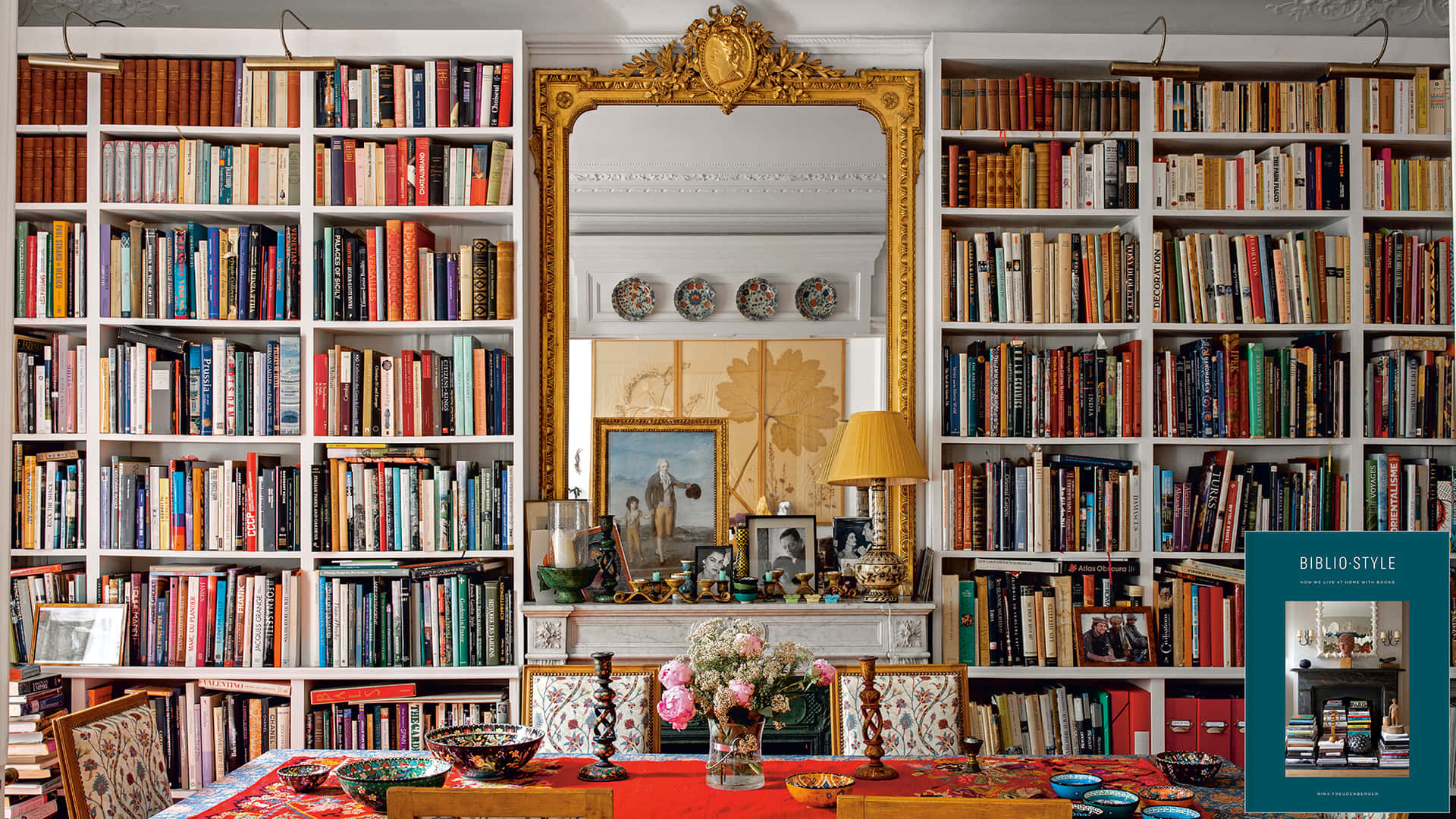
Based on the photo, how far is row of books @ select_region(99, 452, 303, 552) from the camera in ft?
11.8

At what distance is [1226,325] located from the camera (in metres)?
3.61

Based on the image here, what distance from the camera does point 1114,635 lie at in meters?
3.60

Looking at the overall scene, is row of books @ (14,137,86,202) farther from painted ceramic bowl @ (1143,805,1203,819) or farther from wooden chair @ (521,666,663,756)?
painted ceramic bowl @ (1143,805,1203,819)

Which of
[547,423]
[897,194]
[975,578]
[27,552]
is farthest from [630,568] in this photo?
[27,552]

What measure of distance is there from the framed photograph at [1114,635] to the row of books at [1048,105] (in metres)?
1.62

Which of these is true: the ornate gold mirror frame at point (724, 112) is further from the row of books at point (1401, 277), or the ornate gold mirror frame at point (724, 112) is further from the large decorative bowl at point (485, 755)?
the row of books at point (1401, 277)

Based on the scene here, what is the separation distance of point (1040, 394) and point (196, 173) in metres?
2.93

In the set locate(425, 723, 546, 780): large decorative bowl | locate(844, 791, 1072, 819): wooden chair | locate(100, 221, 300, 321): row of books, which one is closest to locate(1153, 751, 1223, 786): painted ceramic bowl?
locate(844, 791, 1072, 819): wooden chair

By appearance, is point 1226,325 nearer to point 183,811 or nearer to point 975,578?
point 975,578

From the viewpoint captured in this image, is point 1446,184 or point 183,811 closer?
point 183,811

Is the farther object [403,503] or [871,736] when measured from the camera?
[403,503]

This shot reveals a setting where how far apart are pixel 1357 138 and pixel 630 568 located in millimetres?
2837

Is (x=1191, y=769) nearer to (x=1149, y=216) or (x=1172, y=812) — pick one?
(x=1172, y=812)

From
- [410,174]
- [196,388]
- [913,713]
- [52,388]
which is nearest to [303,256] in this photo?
[410,174]
